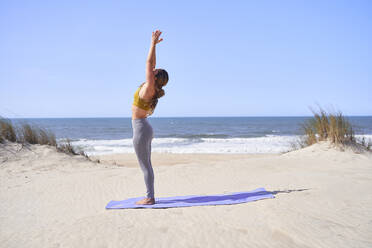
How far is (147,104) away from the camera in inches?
142

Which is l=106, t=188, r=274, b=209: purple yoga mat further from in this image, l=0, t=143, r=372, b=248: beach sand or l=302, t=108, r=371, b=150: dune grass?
l=302, t=108, r=371, b=150: dune grass

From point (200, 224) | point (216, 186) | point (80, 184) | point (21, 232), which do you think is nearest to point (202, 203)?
point (200, 224)

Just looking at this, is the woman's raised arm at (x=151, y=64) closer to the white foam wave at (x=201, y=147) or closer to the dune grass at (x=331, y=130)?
the dune grass at (x=331, y=130)

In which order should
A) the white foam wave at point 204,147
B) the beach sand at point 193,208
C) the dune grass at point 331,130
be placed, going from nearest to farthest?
the beach sand at point 193,208 → the dune grass at point 331,130 → the white foam wave at point 204,147

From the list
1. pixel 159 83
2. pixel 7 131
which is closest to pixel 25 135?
pixel 7 131

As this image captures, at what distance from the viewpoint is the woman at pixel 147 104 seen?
11.3ft

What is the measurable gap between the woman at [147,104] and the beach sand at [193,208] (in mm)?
728

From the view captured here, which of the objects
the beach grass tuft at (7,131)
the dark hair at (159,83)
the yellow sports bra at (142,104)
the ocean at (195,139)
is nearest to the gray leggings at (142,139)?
the yellow sports bra at (142,104)

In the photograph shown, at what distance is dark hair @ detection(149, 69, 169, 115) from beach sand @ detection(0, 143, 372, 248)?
1462 mm

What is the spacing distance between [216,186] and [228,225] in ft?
7.20

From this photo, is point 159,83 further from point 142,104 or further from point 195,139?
point 195,139

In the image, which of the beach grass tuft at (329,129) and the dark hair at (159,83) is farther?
the beach grass tuft at (329,129)

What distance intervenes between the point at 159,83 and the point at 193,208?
1.72m

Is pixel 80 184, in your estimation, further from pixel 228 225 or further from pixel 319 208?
pixel 319 208
